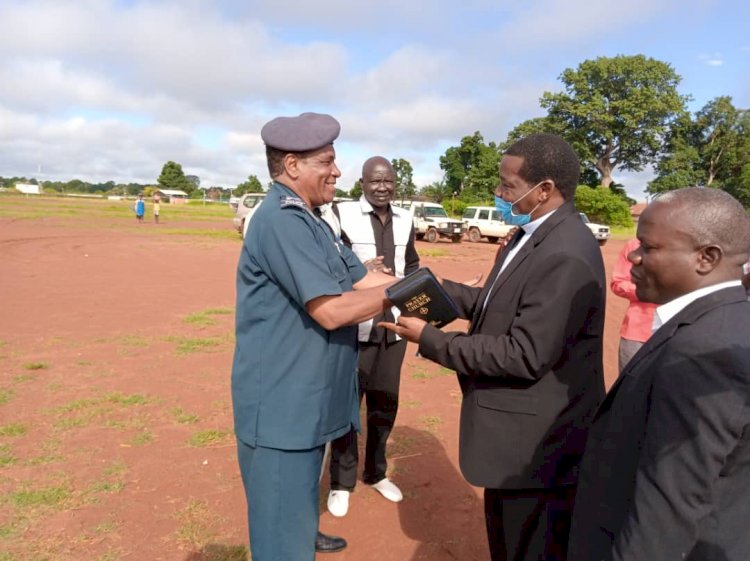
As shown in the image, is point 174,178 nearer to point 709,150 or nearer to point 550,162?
point 709,150

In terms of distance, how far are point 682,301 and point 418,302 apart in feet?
3.38

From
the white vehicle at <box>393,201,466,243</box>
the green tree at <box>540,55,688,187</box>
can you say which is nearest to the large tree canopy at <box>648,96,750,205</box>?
the green tree at <box>540,55,688,187</box>

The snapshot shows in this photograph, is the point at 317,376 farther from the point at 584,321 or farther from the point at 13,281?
the point at 13,281

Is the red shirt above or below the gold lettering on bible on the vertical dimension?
below

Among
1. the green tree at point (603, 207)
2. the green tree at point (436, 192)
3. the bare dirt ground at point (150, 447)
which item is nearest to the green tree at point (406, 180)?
the green tree at point (436, 192)

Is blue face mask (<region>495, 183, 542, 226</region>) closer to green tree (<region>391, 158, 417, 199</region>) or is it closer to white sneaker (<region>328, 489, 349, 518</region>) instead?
white sneaker (<region>328, 489, 349, 518</region>)

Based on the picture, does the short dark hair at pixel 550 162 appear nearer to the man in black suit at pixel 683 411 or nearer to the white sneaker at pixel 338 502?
the man in black suit at pixel 683 411

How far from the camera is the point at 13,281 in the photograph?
35.2 ft

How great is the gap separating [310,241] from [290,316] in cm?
29

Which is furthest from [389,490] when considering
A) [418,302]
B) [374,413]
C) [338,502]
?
[418,302]

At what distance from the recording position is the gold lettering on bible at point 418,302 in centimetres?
226

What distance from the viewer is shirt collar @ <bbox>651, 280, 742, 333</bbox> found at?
4.63 feet

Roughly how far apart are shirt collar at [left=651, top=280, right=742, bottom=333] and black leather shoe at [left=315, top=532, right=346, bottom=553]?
2.45 metres

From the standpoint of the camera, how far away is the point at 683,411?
1.25 metres
